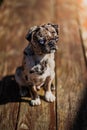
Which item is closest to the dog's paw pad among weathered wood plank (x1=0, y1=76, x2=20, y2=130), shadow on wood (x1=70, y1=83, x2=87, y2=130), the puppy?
the puppy

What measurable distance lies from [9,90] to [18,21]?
1.22 meters

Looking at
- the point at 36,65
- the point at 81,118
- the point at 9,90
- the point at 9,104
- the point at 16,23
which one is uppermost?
the point at 16,23

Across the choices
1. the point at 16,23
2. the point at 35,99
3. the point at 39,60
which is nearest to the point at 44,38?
the point at 39,60

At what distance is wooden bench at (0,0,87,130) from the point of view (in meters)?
2.19

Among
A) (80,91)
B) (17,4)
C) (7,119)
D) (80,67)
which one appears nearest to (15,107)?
(7,119)

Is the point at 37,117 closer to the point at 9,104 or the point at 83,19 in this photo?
the point at 9,104

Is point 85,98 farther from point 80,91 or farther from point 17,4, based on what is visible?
point 17,4

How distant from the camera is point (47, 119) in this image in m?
2.20

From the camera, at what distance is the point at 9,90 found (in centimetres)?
248

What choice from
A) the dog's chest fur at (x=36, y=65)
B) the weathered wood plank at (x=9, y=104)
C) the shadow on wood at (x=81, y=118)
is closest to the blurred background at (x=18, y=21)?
the weathered wood plank at (x=9, y=104)

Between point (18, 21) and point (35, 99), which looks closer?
point (35, 99)

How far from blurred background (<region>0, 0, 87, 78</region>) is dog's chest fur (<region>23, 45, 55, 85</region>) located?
1.83 ft

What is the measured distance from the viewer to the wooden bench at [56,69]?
2193mm

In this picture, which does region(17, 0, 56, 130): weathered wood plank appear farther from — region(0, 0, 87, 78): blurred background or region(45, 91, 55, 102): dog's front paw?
region(0, 0, 87, 78): blurred background
